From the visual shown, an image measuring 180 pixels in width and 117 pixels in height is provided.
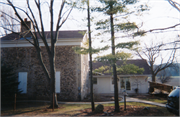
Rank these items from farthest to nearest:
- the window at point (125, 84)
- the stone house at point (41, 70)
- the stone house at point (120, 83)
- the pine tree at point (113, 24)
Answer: the window at point (125, 84) → the stone house at point (120, 83) → the stone house at point (41, 70) → the pine tree at point (113, 24)

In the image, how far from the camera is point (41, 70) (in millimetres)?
15977

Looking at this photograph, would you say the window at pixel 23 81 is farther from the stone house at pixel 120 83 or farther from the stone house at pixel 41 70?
the stone house at pixel 120 83

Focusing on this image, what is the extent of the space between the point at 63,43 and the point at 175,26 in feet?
33.6

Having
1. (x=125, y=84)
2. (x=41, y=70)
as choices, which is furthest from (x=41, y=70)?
(x=125, y=84)

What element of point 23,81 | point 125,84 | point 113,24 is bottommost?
point 125,84

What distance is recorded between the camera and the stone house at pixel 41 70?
15289mm

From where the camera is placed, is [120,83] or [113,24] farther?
[120,83]

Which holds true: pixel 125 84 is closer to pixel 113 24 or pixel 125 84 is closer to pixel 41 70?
pixel 41 70

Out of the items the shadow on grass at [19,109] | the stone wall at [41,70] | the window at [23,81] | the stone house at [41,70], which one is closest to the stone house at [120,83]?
the stone house at [41,70]

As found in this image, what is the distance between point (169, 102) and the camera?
740cm

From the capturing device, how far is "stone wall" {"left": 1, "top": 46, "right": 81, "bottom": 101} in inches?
603

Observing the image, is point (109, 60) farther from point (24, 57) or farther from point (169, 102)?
point (24, 57)

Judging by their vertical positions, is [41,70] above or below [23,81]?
above

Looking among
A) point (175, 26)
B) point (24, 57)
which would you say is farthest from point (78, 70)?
point (175, 26)
